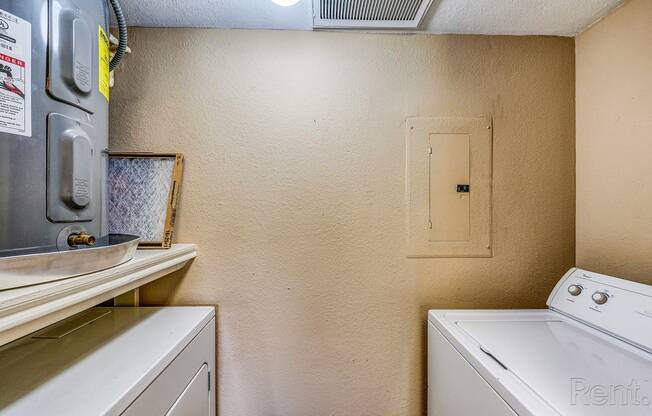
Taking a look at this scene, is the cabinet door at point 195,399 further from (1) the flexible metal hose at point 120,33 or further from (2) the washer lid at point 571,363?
(1) the flexible metal hose at point 120,33

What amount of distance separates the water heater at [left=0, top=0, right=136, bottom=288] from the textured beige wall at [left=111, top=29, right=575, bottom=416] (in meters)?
0.59

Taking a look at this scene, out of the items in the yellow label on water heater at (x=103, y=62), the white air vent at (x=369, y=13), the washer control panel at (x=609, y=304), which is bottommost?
the washer control panel at (x=609, y=304)

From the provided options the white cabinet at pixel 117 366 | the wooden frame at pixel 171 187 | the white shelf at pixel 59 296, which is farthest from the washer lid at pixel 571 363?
the wooden frame at pixel 171 187

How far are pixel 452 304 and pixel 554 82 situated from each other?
1.22 m

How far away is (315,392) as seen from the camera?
4.65 ft

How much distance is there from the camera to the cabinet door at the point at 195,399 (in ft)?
3.16

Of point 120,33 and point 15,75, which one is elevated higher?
point 120,33

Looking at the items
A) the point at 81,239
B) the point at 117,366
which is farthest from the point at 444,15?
the point at 117,366

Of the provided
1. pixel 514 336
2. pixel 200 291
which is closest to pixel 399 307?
pixel 514 336

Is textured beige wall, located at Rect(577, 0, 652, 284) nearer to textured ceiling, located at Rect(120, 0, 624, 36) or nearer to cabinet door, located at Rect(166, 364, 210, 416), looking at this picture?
textured ceiling, located at Rect(120, 0, 624, 36)

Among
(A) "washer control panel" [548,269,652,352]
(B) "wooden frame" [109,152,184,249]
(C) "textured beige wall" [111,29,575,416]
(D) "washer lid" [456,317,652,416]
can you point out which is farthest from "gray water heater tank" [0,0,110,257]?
(A) "washer control panel" [548,269,652,352]

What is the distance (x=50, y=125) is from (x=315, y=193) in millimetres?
954

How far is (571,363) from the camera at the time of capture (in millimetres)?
885

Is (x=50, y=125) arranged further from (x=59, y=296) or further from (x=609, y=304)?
(x=609, y=304)
